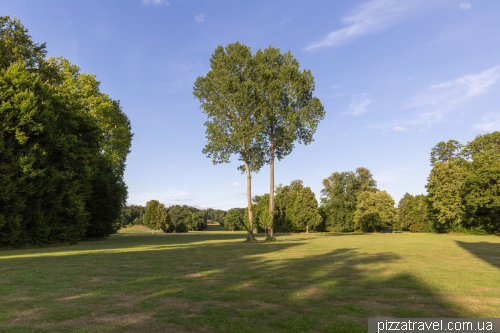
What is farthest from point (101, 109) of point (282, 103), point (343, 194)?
point (343, 194)

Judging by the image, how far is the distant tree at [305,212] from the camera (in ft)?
230

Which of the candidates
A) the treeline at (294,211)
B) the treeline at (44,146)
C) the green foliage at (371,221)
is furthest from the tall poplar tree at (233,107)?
the green foliage at (371,221)

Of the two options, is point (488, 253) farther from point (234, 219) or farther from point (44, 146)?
point (234, 219)

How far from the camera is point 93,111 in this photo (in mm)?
32656

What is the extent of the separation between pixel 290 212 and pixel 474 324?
69969 millimetres

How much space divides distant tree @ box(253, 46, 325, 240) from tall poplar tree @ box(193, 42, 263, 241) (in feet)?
3.20

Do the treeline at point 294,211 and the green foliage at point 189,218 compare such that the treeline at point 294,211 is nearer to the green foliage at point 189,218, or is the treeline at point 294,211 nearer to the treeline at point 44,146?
the green foliage at point 189,218

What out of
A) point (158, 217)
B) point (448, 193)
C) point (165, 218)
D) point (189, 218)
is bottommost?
point (189, 218)

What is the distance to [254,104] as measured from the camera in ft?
96.9

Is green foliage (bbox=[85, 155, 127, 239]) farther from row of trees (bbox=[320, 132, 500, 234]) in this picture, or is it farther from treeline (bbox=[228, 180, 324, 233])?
row of trees (bbox=[320, 132, 500, 234])

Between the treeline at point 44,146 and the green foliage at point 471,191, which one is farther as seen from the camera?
the green foliage at point 471,191

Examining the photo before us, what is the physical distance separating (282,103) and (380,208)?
4573 centimetres

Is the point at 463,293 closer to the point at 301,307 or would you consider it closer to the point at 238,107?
the point at 301,307

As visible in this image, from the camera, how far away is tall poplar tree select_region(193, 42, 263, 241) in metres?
28.8
